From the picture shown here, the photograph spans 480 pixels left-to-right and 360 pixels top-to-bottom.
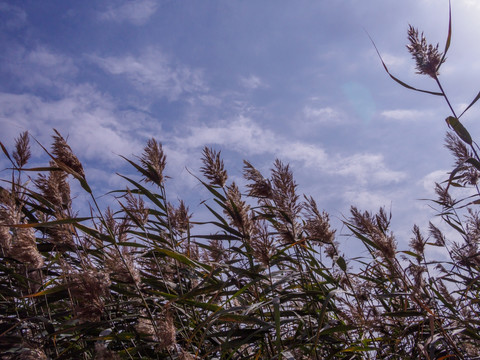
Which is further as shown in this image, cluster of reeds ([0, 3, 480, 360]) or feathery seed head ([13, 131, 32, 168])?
feathery seed head ([13, 131, 32, 168])

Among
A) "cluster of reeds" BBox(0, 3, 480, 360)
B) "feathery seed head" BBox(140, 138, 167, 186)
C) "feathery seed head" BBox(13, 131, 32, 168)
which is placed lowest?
"cluster of reeds" BBox(0, 3, 480, 360)

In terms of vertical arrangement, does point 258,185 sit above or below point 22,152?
below

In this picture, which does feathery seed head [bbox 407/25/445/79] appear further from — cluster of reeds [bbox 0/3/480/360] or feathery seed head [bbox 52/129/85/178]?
feathery seed head [bbox 52/129/85/178]

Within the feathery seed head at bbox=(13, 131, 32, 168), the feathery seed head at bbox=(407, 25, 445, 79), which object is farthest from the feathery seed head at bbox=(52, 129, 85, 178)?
the feathery seed head at bbox=(407, 25, 445, 79)

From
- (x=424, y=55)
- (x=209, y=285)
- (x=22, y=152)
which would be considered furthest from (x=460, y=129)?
(x=22, y=152)

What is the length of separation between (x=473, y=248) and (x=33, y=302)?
10.1 ft

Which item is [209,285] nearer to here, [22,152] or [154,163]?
[154,163]

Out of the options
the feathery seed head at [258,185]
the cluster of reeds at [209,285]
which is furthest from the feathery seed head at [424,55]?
the feathery seed head at [258,185]

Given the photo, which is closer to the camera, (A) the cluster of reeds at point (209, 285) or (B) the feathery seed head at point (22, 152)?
(A) the cluster of reeds at point (209, 285)

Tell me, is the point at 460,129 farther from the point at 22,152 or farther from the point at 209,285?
the point at 22,152

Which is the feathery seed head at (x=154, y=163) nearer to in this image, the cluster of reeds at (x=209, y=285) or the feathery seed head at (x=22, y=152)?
the cluster of reeds at (x=209, y=285)

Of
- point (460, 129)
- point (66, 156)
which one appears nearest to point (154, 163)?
point (66, 156)

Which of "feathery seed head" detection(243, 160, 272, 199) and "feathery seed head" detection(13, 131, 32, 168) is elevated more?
"feathery seed head" detection(13, 131, 32, 168)

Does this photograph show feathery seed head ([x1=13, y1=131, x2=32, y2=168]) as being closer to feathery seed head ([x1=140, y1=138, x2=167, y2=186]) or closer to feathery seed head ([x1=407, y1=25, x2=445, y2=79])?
feathery seed head ([x1=140, y1=138, x2=167, y2=186])
